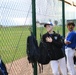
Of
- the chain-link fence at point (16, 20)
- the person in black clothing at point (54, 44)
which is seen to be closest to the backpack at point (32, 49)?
the chain-link fence at point (16, 20)

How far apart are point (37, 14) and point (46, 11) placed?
1.16 metres

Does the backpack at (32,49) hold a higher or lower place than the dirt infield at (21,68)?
higher

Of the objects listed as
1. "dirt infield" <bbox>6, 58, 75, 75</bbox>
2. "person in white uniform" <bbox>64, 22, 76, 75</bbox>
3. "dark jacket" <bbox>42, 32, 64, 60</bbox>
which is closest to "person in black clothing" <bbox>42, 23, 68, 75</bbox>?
"dark jacket" <bbox>42, 32, 64, 60</bbox>

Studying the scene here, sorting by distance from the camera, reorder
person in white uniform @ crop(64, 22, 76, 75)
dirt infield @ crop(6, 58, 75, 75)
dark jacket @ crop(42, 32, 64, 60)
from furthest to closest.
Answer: person in white uniform @ crop(64, 22, 76, 75), dark jacket @ crop(42, 32, 64, 60), dirt infield @ crop(6, 58, 75, 75)

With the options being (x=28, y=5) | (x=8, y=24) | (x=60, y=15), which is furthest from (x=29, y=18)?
(x=60, y=15)

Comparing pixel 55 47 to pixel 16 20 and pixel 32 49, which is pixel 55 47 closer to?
pixel 32 49

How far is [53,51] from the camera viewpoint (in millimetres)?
6488

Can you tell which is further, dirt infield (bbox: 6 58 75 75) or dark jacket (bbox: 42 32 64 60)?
dark jacket (bbox: 42 32 64 60)

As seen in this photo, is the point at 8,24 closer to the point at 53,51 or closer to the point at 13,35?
the point at 13,35

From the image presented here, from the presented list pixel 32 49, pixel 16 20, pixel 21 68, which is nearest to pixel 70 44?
pixel 21 68

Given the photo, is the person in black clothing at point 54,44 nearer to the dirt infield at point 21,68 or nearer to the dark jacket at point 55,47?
the dark jacket at point 55,47

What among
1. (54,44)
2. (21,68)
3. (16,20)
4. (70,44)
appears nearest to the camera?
(16,20)

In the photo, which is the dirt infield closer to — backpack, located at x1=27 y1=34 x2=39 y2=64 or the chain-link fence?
the chain-link fence

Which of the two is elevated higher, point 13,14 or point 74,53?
point 13,14
